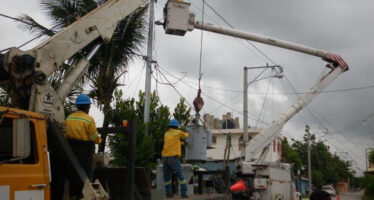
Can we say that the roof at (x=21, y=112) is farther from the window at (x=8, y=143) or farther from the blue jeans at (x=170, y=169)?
the blue jeans at (x=170, y=169)

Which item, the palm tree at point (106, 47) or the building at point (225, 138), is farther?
the building at point (225, 138)

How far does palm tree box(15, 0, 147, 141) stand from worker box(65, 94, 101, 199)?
8.12 metres

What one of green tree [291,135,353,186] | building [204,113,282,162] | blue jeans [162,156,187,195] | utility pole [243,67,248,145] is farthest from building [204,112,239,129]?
blue jeans [162,156,187,195]

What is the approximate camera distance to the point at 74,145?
17.5 ft

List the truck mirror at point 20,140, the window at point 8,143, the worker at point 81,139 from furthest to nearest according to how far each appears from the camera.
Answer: the worker at point 81,139, the window at point 8,143, the truck mirror at point 20,140

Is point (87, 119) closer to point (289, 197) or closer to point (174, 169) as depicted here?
point (174, 169)

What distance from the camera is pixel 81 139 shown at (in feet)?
17.8

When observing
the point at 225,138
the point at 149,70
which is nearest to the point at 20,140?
the point at 149,70

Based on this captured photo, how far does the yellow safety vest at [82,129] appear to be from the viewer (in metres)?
5.47

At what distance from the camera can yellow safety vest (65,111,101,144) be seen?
5.47 meters

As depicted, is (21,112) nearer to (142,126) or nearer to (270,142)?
(142,126)

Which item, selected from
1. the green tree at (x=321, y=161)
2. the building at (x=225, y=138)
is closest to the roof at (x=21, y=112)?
the building at (x=225, y=138)

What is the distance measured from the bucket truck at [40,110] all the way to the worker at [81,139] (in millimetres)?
159

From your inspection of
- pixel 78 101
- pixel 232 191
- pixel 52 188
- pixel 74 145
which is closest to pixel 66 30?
pixel 78 101
